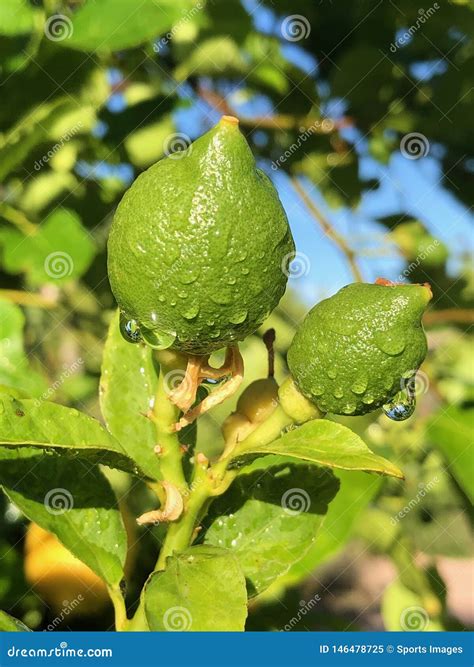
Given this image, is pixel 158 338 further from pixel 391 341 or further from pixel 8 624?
pixel 8 624

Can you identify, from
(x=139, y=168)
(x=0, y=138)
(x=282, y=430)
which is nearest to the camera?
(x=282, y=430)

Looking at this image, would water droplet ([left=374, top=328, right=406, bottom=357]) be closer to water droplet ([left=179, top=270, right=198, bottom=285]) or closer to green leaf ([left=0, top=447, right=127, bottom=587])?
water droplet ([left=179, top=270, right=198, bottom=285])

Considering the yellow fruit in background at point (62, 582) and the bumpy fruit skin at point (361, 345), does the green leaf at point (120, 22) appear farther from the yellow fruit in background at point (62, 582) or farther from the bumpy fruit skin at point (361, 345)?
the yellow fruit in background at point (62, 582)

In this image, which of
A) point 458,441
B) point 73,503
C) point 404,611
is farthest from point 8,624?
point 404,611

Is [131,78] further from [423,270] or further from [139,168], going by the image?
[423,270]
